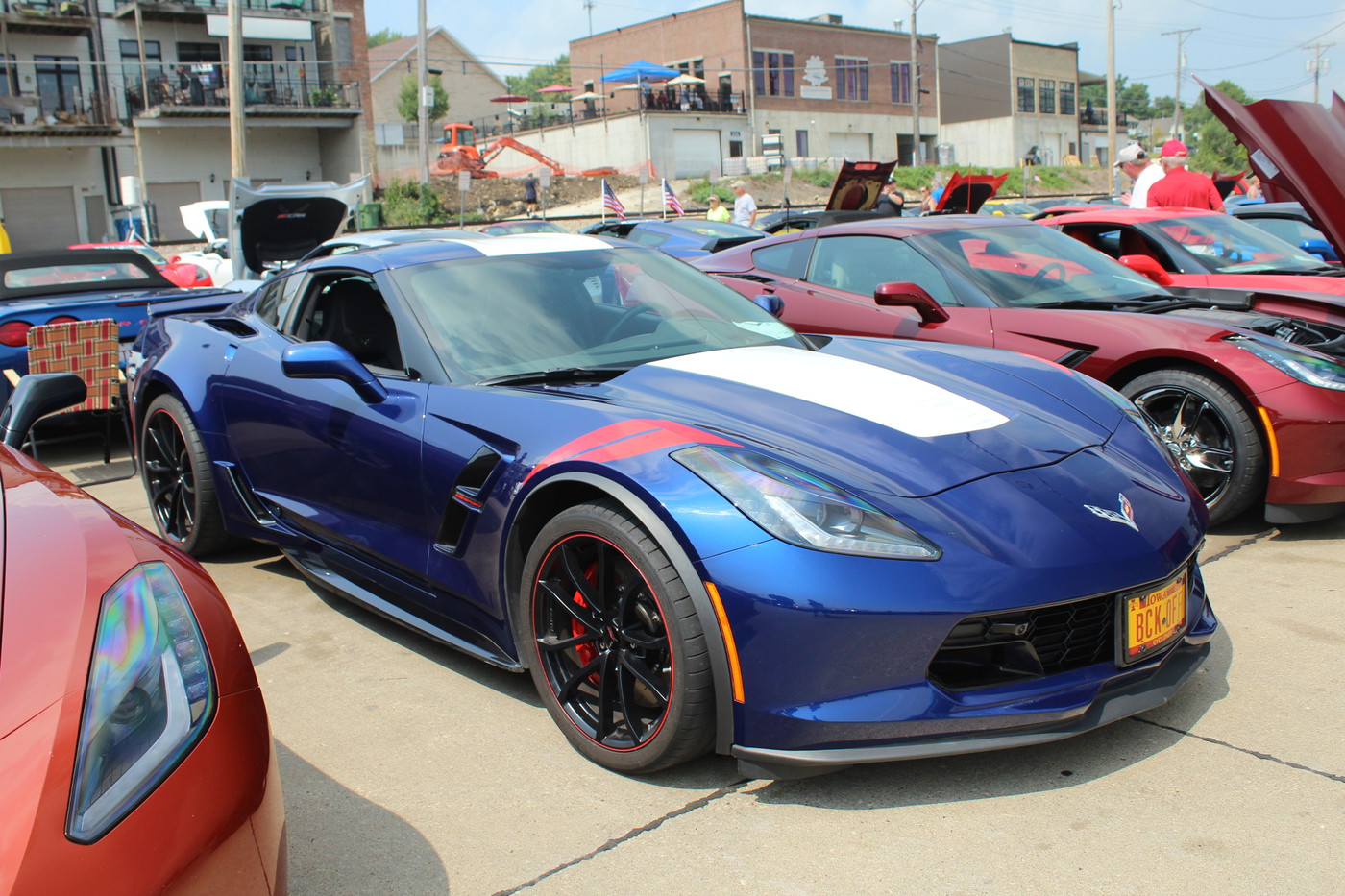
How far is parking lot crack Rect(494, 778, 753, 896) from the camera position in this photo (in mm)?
2311

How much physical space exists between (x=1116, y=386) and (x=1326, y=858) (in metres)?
2.97

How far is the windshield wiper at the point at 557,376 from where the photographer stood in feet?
10.8

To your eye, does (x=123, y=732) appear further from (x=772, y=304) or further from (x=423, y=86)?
(x=423, y=86)

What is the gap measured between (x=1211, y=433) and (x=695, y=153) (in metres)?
47.8

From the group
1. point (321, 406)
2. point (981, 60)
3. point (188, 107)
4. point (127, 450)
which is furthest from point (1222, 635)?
point (981, 60)

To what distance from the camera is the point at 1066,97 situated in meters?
69.2

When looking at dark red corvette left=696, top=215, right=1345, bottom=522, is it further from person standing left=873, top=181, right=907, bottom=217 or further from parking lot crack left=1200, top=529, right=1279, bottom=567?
person standing left=873, top=181, right=907, bottom=217

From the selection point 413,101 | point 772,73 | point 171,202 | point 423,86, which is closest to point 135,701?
point 423,86

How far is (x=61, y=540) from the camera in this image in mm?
1938

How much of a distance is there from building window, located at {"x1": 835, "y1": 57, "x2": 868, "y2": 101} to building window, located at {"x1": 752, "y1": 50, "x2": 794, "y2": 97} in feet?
12.3

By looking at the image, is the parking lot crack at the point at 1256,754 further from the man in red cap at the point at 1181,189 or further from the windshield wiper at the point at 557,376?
the man in red cap at the point at 1181,189

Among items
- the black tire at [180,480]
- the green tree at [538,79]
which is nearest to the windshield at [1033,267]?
the black tire at [180,480]

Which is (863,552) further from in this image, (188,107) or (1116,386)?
(188,107)

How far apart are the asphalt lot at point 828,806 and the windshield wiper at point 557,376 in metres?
0.91
